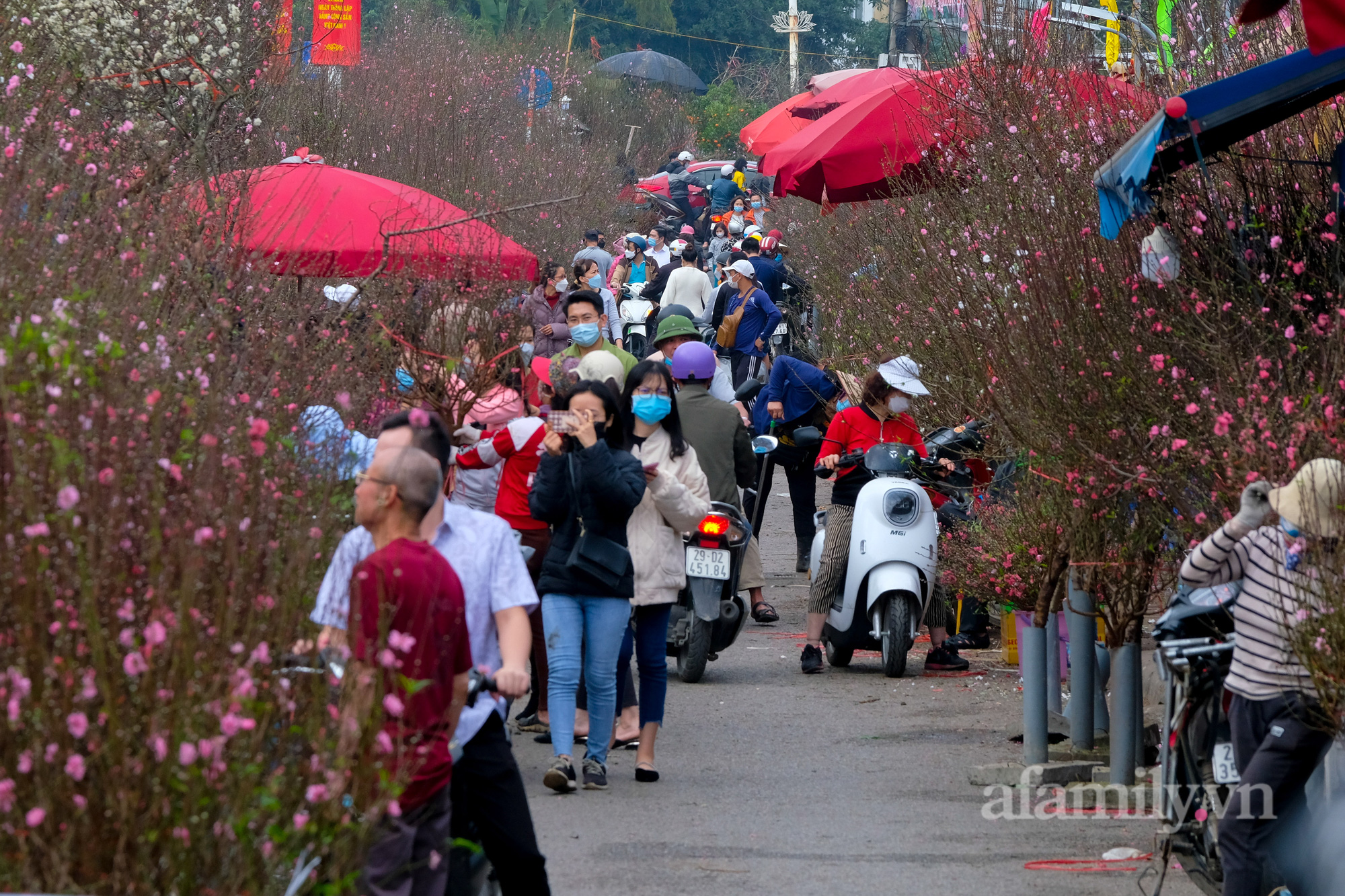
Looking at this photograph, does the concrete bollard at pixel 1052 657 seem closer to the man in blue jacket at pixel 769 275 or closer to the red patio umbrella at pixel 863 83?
the red patio umbrella at pixel 863 83

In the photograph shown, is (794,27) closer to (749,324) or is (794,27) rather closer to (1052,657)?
(749,324)

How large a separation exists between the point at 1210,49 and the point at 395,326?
14.9ft

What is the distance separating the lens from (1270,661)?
Answer: 527 centimetres

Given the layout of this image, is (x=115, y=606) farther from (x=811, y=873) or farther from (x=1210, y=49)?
(x=1210, y=49)

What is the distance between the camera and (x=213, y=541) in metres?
3.73

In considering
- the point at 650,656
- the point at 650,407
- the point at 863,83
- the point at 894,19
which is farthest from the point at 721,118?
the point at 650,656

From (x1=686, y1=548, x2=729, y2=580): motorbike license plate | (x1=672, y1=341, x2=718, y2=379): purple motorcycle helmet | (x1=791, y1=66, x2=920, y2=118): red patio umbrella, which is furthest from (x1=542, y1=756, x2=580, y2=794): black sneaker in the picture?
(x1=791, y1=66, x2=920, y2=118): red patio umbrella

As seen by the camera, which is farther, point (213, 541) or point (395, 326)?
point (395, 326)

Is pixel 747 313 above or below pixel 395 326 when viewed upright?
above

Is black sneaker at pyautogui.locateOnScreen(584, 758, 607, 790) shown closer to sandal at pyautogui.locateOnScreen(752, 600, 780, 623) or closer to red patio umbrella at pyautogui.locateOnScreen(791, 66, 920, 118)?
sandal at pyautogui.locateOnScreen(752, 600, 780, 623)

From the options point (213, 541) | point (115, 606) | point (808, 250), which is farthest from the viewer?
point (808, 250)

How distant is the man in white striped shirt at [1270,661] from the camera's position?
16.8ft

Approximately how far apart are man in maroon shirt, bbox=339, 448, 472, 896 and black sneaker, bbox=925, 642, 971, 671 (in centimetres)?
684

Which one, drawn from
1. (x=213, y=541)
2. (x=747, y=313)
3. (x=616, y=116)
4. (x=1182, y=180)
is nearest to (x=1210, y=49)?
(x=1182, y=180)
